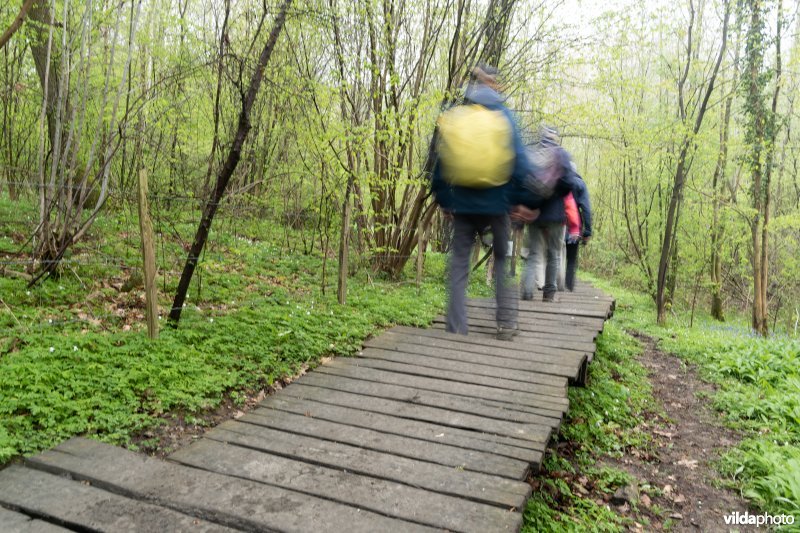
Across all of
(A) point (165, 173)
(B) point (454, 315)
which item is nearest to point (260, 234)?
(A) point (165, 173)

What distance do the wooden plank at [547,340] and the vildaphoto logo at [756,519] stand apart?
2147mm

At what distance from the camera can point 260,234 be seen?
47.6 ft

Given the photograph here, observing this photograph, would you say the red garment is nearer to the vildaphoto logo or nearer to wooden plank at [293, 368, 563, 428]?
wooden plank at [293, 368, 563, 428]

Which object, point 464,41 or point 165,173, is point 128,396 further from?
point 165,173

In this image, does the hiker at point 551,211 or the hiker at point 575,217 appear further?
the hiker at point 575,217

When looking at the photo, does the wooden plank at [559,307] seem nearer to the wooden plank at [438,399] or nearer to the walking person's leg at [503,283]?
the walking person's leg at [503,283]

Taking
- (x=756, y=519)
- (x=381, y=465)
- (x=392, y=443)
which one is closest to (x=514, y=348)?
(x=756, y=519)

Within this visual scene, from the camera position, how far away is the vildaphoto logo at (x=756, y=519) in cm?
416

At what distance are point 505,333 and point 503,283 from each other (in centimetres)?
102

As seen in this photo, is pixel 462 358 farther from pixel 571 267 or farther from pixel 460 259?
pixel 571 267

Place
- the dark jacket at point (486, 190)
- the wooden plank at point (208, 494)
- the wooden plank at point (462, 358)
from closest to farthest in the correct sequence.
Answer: the wooden plank at point (208, 494)
the dark jacket at point (486, 190)
the wooden plank at point (462, 358)

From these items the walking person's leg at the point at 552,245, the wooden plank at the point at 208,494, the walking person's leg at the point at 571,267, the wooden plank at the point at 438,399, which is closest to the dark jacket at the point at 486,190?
the wooden plank at the point at 438,399

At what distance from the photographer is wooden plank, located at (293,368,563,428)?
432 centimetres

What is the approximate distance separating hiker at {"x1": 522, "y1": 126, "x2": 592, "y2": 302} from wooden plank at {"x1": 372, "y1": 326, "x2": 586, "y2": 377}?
5.33 feet
